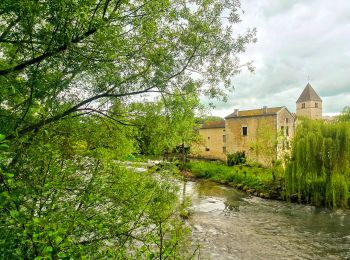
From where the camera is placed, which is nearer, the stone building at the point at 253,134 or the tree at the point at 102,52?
the tree at the point at 102,52

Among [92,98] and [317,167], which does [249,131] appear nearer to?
[317,167]

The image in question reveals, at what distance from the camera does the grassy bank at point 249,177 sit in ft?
62.1

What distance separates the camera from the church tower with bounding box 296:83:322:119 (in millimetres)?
53737

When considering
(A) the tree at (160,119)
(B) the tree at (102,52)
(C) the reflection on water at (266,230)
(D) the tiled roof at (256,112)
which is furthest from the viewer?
(D) the tiled roof at (256,112)

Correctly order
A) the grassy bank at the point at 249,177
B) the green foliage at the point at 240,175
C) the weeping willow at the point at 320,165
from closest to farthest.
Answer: the weeping willow at the point at 320,165 < the grassy bank at the point at 249,177 < the green foliage at the point at 240,175

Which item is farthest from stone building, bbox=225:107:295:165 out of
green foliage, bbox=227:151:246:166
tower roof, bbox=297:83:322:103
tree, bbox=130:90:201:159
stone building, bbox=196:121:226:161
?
tower roof, bbox=297:83:322:103

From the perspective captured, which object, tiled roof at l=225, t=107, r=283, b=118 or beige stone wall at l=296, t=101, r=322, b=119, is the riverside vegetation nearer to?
tiled roof at l=225, t=107, r=283, b=118

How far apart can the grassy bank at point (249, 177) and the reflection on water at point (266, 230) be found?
1635 millimetres

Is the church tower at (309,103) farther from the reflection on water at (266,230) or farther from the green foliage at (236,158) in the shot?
the reflection on water at (266,230)

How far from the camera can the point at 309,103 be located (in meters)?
54.3

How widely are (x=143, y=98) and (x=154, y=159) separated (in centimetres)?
148

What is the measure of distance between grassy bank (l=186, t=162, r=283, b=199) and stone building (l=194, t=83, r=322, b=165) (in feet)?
4.44

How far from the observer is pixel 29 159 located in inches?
129

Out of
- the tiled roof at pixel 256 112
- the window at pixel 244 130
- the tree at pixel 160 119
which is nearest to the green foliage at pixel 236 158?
the window at pixel 244 130
